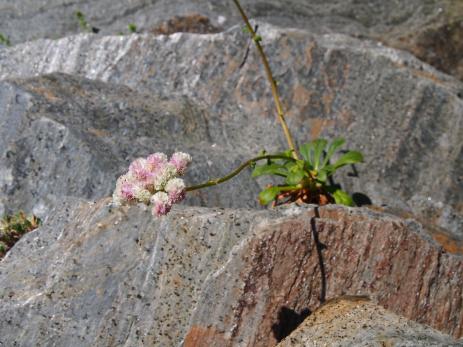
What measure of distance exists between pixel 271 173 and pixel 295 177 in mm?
363

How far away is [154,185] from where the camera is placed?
3014 millimetres

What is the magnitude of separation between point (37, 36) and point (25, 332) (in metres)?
4.85

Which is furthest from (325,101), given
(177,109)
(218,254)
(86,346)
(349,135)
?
(86,346)

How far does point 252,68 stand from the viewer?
20.5 ft

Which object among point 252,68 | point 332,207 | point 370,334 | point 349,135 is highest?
point 370,334

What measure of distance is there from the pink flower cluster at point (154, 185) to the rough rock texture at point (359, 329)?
81 centimetres

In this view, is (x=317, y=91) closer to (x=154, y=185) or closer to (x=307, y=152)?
(x=307, y=152)

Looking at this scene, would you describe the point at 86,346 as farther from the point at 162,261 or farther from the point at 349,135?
the point at 349,135

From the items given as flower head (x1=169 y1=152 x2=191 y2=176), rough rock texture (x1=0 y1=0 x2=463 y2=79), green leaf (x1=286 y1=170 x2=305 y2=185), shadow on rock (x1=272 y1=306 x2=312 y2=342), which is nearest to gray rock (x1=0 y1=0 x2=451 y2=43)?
rough rock texture (x1=0 y1=0 x2=463 y2=79)

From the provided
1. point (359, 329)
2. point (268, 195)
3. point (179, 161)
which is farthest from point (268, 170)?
point (359, 329)

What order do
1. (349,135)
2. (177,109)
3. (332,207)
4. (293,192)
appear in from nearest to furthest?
1. (332,207)
2. (293,192)
3. (177,109)
4. (349,135)

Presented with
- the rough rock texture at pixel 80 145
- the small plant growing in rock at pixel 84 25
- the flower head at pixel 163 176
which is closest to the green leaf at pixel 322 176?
the rough rock texture at pixel 80 145

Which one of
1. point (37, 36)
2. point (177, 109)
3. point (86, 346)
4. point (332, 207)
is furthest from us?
point (37, 36)

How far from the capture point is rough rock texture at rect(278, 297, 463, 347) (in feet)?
8.63
